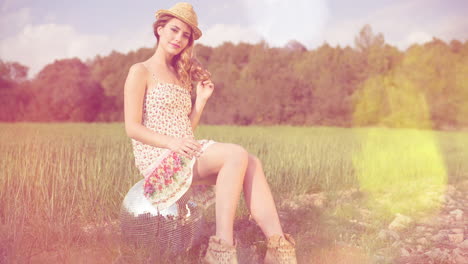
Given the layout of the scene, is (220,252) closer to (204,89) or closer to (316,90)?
(204,89)

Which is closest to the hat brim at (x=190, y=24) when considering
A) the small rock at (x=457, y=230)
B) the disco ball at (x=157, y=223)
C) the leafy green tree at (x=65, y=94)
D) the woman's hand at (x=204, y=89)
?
the woman's hand at (x=204, y=89)

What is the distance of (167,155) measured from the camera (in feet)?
8.27

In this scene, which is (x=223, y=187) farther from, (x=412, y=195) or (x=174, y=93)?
(x=412, y=195)

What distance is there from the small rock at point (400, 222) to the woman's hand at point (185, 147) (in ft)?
7.30

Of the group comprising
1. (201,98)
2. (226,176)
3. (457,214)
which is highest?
(201,98)

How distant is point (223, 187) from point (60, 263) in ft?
3.29

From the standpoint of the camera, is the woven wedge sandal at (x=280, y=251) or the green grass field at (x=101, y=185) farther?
the green grass field at (x=101, y=185)

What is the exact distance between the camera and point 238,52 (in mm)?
28844

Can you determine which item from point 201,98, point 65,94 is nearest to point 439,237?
point 201,98

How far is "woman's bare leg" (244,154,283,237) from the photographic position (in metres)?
2.54

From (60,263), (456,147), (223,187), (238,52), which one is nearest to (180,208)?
(223,187)

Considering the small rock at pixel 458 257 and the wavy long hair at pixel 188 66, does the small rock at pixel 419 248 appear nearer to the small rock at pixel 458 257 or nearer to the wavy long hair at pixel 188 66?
the small rock at pixel 458 257

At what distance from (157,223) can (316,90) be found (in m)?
21.0

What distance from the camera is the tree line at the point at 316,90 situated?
21797 mm
